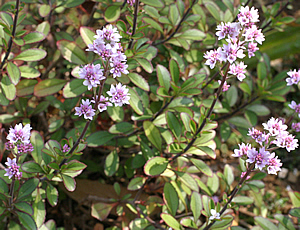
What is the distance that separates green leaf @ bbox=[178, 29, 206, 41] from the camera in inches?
91.5

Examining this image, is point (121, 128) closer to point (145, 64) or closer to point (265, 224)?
point (145, 64)

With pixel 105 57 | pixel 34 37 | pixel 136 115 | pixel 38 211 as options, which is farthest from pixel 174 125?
pixel 34 37

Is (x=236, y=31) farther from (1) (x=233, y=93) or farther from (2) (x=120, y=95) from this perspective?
(1) (x=233, y=93)

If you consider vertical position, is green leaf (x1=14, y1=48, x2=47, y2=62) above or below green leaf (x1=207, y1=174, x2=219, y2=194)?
above

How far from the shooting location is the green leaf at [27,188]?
68.7 inches

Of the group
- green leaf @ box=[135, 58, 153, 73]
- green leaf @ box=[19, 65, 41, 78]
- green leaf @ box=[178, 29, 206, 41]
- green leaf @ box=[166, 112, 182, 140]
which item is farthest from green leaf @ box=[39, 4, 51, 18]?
green leaf @ box=[166, 112, 182, 140]

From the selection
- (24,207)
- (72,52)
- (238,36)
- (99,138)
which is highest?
(238,36)

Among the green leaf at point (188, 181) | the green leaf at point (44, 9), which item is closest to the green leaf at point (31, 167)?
the green leaf at point (188, 181)

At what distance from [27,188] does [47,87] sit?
0.72m

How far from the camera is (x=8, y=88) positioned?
202cm

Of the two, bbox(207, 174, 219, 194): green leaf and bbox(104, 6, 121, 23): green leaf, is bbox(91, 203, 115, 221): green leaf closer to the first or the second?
bbox(207, 174, 219, 194): green leaf

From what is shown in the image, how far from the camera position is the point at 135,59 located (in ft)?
6.55

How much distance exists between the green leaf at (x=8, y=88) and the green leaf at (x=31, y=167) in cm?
50

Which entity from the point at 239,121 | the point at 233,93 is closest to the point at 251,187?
the point at 239,121
